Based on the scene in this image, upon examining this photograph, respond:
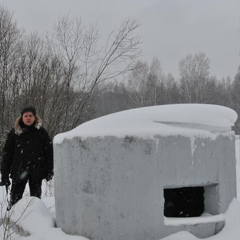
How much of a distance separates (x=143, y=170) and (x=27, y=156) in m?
1.68

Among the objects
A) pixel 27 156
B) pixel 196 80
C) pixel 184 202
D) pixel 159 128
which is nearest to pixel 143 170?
pixel 159 128

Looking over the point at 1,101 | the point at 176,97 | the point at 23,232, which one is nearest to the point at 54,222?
the point at 23,232

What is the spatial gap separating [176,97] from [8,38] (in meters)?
32.0

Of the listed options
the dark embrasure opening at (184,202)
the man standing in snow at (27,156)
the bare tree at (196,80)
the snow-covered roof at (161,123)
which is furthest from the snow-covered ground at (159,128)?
the bare tree at (196,80)

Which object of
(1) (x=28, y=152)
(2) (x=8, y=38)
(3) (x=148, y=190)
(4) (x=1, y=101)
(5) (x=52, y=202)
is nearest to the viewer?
(3) (x=148, y=190)

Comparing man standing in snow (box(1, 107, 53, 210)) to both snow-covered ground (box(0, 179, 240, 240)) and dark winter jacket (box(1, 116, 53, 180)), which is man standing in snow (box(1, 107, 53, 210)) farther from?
snow-covered ground (box(0, 179, 240, 240))

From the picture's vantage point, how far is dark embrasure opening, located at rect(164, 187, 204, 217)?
3.61 m

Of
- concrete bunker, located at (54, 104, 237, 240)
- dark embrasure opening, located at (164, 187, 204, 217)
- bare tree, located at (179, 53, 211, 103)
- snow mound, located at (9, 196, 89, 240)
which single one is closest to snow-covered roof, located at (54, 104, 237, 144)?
concrete bunker, located at (54, 104, 237, 240)

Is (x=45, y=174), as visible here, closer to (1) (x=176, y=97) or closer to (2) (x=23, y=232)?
(2) (x=23, y=232)

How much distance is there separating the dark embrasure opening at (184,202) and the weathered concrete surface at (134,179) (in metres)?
0.38

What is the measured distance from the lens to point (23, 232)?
11.5ft

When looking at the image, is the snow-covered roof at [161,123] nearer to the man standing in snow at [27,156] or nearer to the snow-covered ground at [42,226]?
the snow-covered ground at [42,226]

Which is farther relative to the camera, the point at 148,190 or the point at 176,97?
the point at 176,97

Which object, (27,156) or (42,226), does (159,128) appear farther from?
(27,156)
